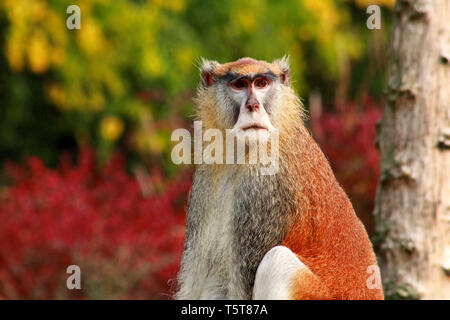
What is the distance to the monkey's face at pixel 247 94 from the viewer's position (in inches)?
146

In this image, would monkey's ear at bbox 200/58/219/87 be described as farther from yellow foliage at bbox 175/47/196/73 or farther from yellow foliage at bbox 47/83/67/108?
yellow foliage at bbox 47/83/67/108

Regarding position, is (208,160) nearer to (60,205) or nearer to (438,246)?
(438,246)

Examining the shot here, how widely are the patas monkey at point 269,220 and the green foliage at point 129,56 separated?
190 inches

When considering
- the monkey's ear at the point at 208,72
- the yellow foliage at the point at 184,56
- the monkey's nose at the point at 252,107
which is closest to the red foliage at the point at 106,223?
the yellow foliage at the point at 184,56

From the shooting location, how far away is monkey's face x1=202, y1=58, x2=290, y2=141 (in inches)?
146

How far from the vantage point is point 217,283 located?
3.78m

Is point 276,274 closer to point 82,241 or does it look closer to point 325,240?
point 325,240

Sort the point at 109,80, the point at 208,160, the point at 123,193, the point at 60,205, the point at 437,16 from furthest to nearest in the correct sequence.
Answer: the point at 109,80 → the point at 123,193 → the point at 60,205 → the point at 437,16 → the point at 208,160

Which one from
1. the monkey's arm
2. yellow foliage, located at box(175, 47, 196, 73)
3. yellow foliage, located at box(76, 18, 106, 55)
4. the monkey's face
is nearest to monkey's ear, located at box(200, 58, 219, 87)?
the monkey's face

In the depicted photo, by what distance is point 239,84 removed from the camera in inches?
155

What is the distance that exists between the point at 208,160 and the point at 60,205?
332 cm

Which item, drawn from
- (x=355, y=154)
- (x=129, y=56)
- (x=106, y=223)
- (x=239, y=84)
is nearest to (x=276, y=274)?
(x=239, y=84)

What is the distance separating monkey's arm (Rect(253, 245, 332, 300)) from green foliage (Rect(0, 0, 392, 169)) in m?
5.49
